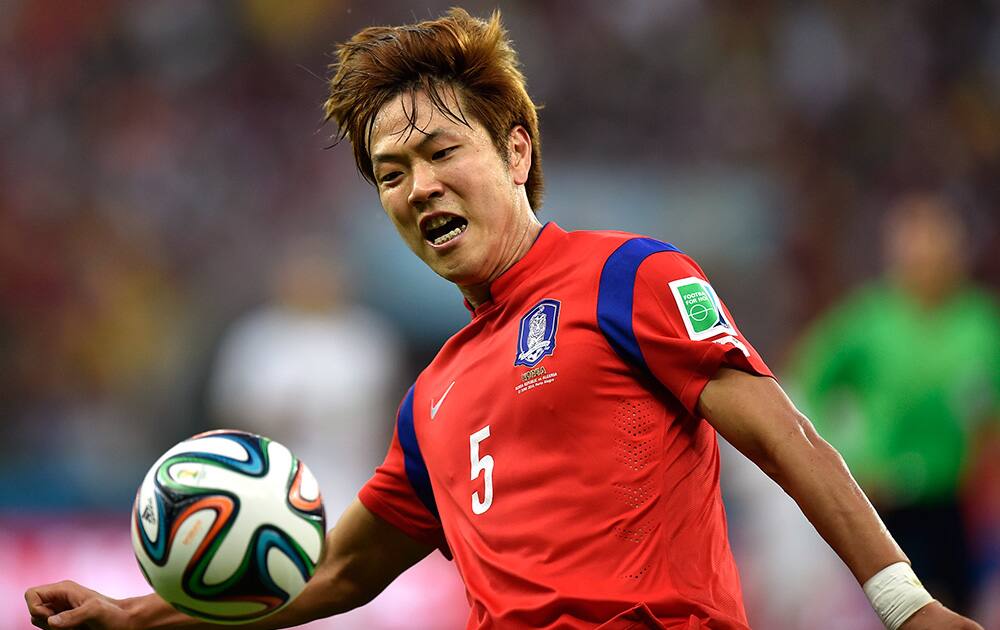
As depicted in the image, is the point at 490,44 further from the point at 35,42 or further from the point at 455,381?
the point at 35,42

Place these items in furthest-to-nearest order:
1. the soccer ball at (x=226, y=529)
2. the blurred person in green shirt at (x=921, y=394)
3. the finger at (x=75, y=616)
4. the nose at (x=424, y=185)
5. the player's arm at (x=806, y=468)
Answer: the blurred person in green shirt at (x=921, y=394), the finger at (x=75, y=616), the nose at (x=424, y=185), the soccer ball at (x=226, y=529), the player's arm at (x=806, y=468)

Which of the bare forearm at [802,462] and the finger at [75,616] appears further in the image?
the finger at [75,616]

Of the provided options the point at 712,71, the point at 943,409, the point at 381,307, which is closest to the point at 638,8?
the point at 712,71

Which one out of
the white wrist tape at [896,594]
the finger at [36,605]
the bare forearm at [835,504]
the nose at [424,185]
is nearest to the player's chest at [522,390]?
the nose at [424,185]

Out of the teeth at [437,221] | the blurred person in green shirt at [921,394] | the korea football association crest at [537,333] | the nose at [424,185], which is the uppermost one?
the nose at [424,185]

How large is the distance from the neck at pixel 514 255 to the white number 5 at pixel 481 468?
44cm

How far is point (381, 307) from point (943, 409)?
17.7 feet

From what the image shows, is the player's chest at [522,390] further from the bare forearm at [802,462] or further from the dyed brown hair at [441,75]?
the dyed brown hair at [441,75]

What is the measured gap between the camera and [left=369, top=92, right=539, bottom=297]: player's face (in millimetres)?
3807

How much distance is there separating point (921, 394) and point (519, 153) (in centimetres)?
439

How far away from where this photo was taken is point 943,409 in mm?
7695

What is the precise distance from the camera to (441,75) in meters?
3.90

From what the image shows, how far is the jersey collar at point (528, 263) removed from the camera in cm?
384

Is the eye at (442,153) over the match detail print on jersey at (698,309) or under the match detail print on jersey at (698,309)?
over
